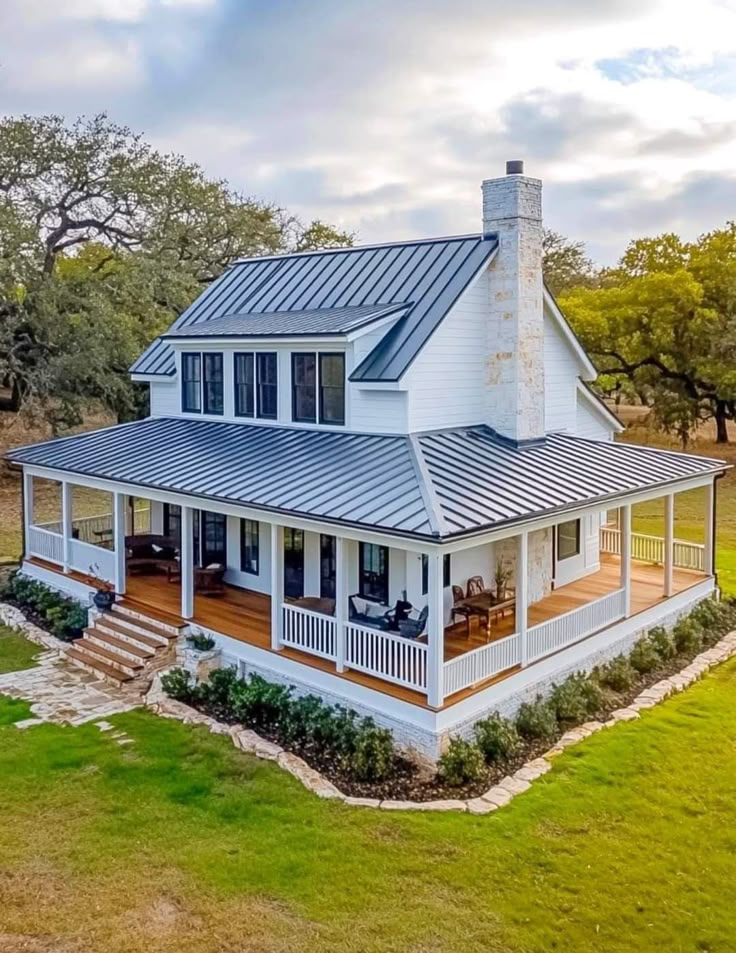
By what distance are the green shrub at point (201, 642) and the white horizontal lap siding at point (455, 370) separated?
16.4 ft

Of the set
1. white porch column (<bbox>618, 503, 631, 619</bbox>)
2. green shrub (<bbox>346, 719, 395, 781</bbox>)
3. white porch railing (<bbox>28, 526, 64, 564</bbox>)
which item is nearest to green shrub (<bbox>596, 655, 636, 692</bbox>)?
white porch column (<bbox>618, 503, 631, 619</bbox>)

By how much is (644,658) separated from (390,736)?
564 centimetres

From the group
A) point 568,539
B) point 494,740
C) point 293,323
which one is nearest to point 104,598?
point 293,323

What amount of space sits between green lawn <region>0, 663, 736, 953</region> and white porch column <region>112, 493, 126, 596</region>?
476 centimetres

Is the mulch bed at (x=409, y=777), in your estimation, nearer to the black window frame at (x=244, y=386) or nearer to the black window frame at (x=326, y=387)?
the black window frame at (x=326, y=387)

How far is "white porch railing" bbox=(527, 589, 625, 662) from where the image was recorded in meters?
12.8

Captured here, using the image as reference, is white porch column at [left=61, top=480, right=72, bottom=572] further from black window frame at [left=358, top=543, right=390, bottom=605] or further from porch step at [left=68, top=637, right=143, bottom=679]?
black window frame at [left=358, top=543, right=390, bottom=605]

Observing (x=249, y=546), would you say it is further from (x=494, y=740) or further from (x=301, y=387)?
(x=494, y=740)

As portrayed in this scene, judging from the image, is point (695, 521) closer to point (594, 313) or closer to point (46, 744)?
point (594, 313)

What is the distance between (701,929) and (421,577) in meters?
6.75

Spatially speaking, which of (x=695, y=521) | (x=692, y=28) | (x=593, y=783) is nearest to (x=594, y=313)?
(x=695, y=521)

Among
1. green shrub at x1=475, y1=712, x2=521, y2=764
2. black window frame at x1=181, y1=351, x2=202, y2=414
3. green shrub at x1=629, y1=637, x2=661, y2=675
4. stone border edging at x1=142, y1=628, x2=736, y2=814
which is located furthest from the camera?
black window frame at x1=181, y1=351, x2=202, y2=414

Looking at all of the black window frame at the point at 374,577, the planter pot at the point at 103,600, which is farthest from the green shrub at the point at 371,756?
the planter pot at the point at 103,600

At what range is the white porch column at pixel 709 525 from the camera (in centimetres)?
1683
